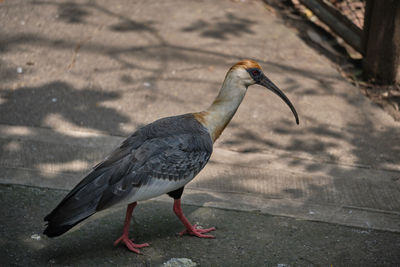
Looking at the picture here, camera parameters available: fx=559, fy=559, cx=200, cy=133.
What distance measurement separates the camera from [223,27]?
7809 millimetres

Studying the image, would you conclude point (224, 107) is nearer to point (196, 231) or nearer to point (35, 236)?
point (196, 231)

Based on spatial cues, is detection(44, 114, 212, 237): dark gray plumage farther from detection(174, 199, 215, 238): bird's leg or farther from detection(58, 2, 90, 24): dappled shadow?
detection(58, 2, 90, 24): dappled shadow

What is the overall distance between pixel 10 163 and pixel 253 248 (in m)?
2.40

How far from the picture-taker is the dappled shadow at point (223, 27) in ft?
25.1

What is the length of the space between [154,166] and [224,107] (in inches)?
31.5

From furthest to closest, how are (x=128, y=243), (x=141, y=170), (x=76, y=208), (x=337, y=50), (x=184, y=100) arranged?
1. (x=337, y=50)
2. (x=184, y=100)
3. (x=128, y=243)
4. (x=141, y=170)
5. (x=76, y=208)

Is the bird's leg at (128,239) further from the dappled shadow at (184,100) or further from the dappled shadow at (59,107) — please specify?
the dappled shadow at (59,107)

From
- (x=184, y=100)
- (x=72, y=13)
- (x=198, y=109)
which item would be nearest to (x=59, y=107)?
(x=184, y=100)

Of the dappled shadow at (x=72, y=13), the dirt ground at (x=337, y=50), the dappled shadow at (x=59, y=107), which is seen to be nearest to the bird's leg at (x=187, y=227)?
the dappled shadow at (x=59, y=107)

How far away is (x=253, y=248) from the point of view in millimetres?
4391

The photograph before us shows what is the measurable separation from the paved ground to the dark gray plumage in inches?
18.0

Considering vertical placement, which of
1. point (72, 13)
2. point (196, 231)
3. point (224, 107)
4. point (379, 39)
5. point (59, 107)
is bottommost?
point (196, 231)

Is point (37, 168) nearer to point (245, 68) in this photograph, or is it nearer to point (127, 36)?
point (245, 68)

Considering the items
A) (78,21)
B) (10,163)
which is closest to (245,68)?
(10,163)
